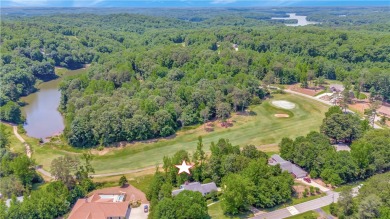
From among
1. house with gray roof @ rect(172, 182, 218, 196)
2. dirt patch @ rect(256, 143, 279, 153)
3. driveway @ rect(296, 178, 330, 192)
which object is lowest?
dirt patch @ rect(256, 143, 279, 153)

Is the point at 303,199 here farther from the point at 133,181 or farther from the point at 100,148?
the point at 100,148

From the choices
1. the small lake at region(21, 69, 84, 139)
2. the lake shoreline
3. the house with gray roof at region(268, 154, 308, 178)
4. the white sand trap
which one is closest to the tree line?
the house with gray roof at region(268, 154, 308, 178)

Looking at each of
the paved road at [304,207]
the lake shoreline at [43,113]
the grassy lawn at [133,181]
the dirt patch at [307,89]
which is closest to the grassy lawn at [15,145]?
the lake shoreline at [43,113]

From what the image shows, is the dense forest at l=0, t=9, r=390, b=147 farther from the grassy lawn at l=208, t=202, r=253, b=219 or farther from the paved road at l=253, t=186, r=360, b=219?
the paved road at l=253, t=186, r=360, b=219

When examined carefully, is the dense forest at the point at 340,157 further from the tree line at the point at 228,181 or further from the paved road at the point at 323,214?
the tree line at the point at 228,181

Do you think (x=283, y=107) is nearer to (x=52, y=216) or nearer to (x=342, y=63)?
(x=342, y=63)
